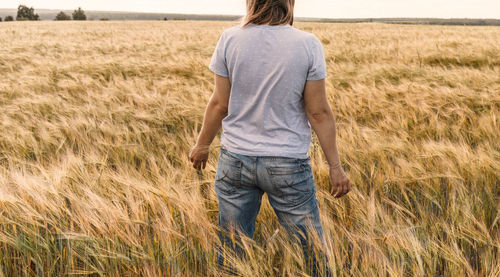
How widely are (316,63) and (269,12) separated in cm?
23

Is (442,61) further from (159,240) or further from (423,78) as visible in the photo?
(159,240)

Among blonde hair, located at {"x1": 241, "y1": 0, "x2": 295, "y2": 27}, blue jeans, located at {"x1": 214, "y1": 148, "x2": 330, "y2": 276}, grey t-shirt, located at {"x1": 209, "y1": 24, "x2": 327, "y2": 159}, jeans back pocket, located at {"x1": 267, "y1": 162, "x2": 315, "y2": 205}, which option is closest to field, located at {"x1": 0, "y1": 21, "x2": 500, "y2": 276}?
blue jeans, located at {"x1": 214, "y1": 148, "x2": 330, "y2": 276}

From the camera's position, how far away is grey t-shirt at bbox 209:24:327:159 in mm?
1159

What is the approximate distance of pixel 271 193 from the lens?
1295 mm

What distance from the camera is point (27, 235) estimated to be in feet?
4.62

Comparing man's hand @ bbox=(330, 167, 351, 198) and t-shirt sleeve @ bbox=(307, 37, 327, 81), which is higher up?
t-shirt sleeve @ bbox=(307, 37, 327, 81)

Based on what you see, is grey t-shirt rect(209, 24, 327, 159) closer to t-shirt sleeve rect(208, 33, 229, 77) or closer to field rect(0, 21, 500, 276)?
t-shirt sleeve rect(208, 33, 229, 77)

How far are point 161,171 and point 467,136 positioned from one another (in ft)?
7.72

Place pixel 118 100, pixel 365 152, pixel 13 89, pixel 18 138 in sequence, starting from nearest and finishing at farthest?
pixel 365 152 → pixel 18 138 → pixel 118 100 → pixel 13 89

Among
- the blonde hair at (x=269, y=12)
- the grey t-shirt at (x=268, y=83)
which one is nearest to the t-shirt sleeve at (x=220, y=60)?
the grey t-shirt at (x=268, y=83)

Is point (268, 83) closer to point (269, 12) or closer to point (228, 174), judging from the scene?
point (269, 12)

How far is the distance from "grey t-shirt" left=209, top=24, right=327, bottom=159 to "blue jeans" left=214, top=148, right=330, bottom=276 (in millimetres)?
41

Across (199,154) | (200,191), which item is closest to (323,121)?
(199,154)

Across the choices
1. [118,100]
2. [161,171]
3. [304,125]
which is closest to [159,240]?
[304,125]
